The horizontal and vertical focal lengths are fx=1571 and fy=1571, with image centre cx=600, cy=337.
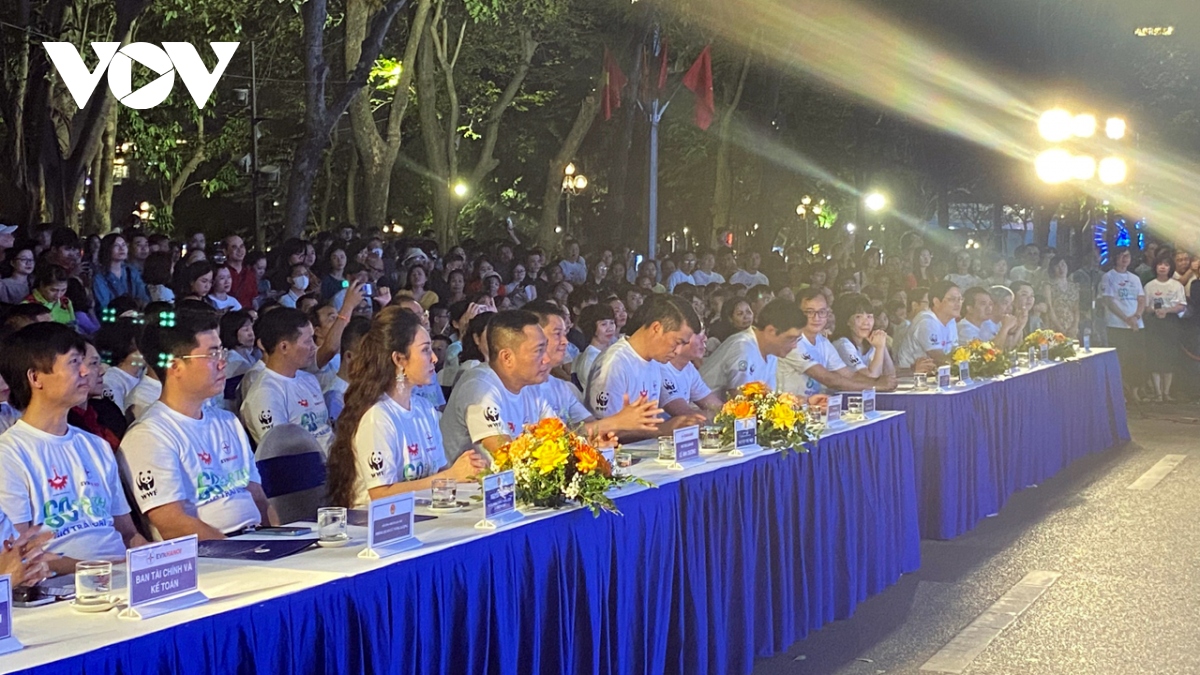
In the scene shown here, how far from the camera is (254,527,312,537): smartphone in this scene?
497 centimetres

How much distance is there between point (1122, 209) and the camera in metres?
32.4

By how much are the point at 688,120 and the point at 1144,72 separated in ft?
33.3

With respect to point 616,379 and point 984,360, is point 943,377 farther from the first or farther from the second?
point 616,379

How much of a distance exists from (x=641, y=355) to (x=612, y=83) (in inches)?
573

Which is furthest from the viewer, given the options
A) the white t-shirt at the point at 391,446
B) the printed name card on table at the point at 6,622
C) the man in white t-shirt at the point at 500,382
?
the man in white t-shirt at the point at 500,382

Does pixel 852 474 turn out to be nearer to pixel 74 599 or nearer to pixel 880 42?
pixel 74 599

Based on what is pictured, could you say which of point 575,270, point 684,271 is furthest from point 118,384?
point 684,271

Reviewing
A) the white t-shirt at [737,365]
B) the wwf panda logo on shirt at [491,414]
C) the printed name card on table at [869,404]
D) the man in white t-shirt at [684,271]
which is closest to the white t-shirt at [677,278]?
the man in white t-shirt at [684,271]

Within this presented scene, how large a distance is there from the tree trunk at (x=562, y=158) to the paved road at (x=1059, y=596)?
1419cm

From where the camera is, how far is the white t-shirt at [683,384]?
8992 millimetres

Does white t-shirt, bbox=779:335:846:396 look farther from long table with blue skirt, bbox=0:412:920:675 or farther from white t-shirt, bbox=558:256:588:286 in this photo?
white t-shirt, bbox=558:256:588:286

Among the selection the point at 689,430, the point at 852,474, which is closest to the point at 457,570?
the point at 689,430

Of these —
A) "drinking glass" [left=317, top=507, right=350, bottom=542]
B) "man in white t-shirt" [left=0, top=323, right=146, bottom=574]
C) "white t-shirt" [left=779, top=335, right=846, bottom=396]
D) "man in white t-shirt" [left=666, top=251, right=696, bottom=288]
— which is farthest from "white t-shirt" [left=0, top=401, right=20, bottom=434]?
"man in white t-shirt" [left=666, top=251, right=696, bottom=288]

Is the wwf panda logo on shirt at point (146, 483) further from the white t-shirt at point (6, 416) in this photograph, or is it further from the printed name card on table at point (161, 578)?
the printed name card on table at point (161, 578)
